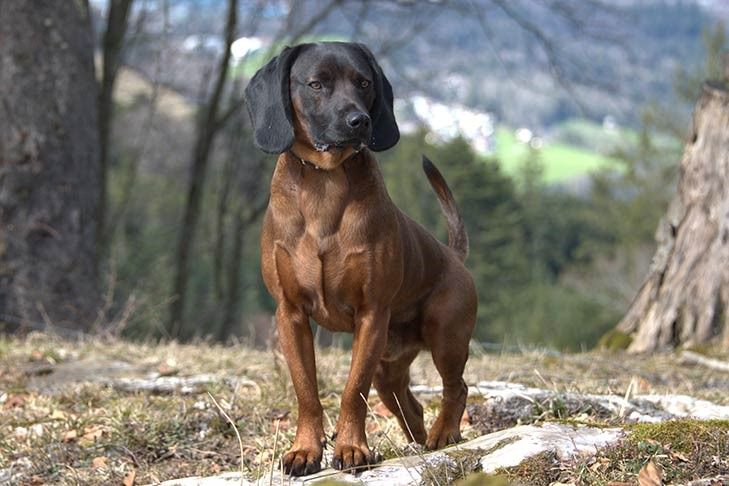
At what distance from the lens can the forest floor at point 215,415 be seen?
3451 millimetres

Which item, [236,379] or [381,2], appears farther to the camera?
[381,2]

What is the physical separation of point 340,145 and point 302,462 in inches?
47.0

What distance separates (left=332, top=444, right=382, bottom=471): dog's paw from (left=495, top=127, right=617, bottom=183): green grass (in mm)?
52036

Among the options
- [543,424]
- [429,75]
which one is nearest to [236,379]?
[543,424]

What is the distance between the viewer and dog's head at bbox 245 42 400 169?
12.0 ft

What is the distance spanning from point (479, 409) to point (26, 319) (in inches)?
194

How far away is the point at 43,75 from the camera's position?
8664mm

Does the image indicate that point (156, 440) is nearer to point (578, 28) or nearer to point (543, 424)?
point (543, 424)

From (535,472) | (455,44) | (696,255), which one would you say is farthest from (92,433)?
(455,44)

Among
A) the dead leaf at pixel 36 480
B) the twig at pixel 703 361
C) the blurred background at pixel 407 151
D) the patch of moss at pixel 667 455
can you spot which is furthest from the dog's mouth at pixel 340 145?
the twig at pixel 703 361

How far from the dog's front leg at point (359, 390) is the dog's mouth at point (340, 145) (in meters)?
0.64

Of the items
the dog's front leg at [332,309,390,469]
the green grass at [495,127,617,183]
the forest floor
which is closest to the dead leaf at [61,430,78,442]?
the forest floor

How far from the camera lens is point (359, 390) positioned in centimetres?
371

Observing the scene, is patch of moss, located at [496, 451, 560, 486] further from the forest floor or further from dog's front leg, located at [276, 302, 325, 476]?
dog's front leg, located at [276, 302, 325, 476]
